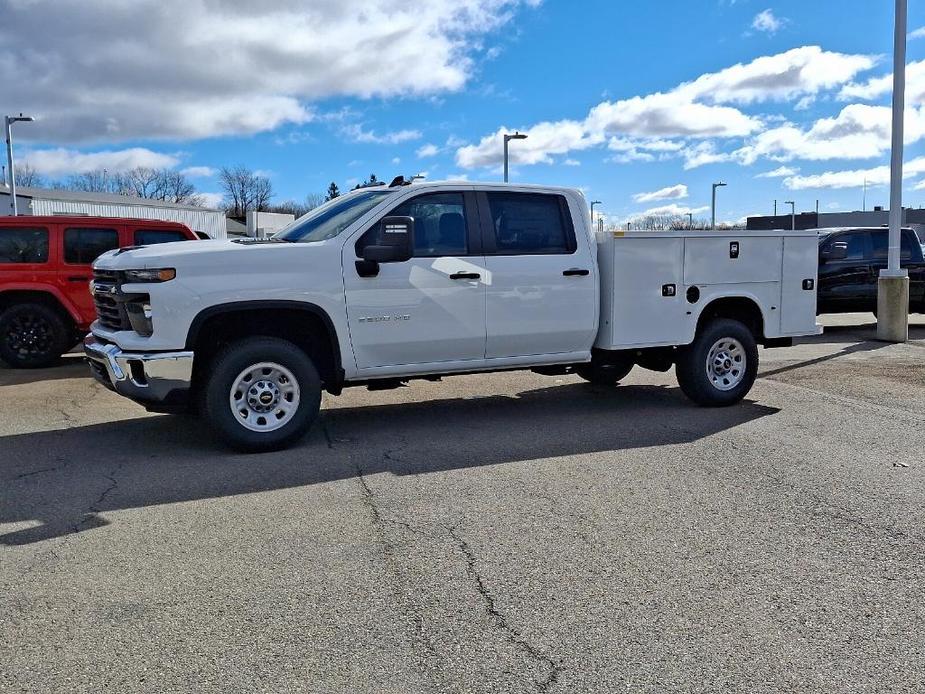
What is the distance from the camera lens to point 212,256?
5.84 m

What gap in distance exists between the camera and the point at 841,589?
3676 mm

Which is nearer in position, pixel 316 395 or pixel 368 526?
pixel 368 526

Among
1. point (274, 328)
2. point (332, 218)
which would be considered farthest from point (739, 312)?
point (274, 328)

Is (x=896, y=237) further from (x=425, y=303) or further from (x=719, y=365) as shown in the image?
(x=425, y=303)

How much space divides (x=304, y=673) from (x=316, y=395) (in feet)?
11.0

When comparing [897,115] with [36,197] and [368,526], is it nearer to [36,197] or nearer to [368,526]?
[368,526]

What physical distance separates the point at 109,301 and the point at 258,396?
1.41m

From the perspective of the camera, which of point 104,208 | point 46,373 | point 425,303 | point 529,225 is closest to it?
point 425,303

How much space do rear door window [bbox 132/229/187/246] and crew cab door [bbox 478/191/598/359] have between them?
588 cm

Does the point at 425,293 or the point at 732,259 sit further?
the point at 732,259

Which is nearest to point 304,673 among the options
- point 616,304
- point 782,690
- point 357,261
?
point 782,690

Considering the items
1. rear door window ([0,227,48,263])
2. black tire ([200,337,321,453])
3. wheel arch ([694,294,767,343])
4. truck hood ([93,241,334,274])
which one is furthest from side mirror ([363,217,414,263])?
rear door window ([0,227,48,263])

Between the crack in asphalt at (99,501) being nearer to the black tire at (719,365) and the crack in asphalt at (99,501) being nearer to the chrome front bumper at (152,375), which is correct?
the chrome front bumper at (152,375)

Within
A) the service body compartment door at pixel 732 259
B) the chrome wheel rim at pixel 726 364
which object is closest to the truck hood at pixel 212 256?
the service body compartment door at pixel 732 259
